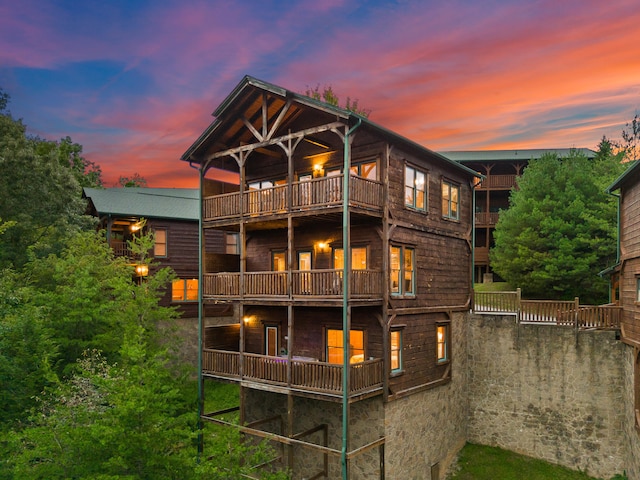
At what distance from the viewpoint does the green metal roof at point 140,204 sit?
30484 millimetres

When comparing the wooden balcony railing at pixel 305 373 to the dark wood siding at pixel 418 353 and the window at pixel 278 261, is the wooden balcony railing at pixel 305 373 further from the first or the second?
the window at pixel 278 261

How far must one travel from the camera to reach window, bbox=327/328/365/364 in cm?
1753

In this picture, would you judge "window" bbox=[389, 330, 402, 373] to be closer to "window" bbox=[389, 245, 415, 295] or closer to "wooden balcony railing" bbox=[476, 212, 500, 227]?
"window" bbox=[389, 245, 415, 295]

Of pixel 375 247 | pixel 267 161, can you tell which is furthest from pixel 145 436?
pixel 267 161

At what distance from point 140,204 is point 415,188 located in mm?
21409

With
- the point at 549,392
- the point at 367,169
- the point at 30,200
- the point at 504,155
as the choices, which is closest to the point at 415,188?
the point at 367,169

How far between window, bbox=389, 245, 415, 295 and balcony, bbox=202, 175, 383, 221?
7.35 feet

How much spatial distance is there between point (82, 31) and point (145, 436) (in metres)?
30.0

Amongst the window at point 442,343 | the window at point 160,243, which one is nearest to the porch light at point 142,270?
the window at point 160,243

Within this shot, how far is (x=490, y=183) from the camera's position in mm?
43969

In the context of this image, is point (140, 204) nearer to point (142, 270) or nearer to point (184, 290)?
point (142, 270)

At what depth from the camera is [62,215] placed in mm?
27078

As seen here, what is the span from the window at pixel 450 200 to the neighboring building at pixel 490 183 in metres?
21.7

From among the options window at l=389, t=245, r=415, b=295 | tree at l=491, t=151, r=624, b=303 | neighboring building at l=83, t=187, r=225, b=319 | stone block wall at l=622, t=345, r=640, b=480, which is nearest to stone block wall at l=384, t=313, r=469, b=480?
window at l=389, t=245, r=415, b=295
